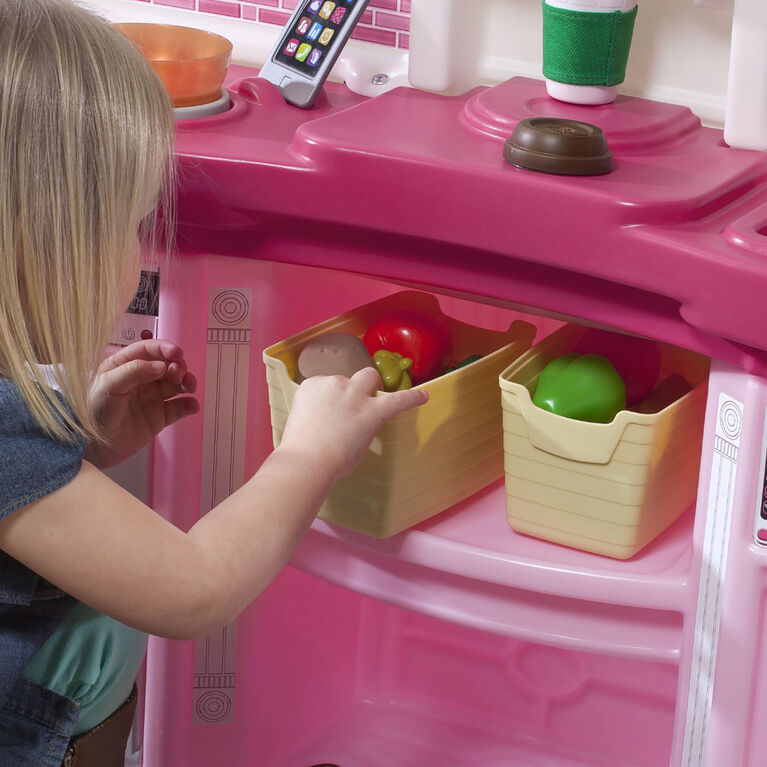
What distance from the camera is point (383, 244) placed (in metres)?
0.98

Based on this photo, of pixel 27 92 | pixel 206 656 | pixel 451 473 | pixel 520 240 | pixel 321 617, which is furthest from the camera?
pixel 321 617

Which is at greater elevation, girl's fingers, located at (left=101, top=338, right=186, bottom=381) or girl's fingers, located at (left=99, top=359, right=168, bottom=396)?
girl's fingers, located at (left=101, top=338, right=186, bottom=381)

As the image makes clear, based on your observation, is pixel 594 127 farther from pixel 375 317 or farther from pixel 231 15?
pixel 231 15

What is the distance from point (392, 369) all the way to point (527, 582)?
21 cm

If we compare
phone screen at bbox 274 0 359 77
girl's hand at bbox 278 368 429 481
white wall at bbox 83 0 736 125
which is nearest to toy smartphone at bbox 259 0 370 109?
phone screen at bbox 274 0 359 77

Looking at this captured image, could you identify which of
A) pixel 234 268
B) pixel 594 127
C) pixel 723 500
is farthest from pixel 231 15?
pixel 723 500

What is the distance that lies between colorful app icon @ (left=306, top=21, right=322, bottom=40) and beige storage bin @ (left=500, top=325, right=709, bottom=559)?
0.38m

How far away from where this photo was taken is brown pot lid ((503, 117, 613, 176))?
2.95ft

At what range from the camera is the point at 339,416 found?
0.92 meters

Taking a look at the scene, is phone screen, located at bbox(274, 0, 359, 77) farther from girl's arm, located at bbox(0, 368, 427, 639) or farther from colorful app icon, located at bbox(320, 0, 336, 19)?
girl's arm, located at bbox(0, 368, 427, 639)

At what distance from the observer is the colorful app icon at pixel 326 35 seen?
1143 millimetres

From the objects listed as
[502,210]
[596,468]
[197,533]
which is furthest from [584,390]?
[197,533]

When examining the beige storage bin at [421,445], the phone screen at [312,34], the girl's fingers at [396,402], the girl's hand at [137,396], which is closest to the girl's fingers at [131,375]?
the girl's hand at [137,396]

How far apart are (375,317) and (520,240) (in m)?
0.26
